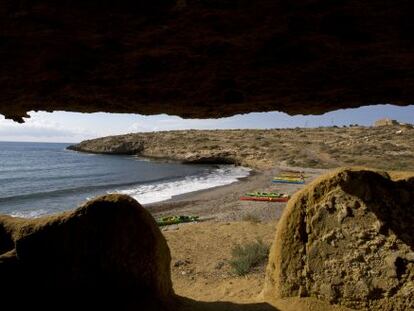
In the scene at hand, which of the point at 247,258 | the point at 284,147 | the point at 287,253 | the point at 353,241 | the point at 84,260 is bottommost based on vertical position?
the point at 247,258

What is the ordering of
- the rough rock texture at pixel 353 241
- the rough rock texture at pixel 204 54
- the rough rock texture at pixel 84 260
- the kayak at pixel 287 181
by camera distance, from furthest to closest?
the kayak at pixel 287 181, the rough rock texture at pixel 84 260, the rough rock texture at pixel 353 241, the rough rock texture at pixel 204 54

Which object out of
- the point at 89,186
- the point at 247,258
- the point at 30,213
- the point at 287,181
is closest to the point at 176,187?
the point at 89,186

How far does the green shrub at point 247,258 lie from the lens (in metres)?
13.0

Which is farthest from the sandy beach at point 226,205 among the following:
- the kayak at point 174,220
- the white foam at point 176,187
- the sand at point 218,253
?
the white foam at point 176,187

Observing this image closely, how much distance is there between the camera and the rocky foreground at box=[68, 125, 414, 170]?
51219mm

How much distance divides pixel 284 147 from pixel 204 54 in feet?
213

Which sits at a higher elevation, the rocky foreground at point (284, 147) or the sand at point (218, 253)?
the rocky foreground at point (284, 147)

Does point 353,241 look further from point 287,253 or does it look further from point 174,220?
point 174,220

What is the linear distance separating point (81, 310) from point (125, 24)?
208 inches

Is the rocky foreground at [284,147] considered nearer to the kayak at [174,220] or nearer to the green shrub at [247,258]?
the kayak at [174,220]

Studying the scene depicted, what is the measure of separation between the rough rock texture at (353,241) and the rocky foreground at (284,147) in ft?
110

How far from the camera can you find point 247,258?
13445 millimetres

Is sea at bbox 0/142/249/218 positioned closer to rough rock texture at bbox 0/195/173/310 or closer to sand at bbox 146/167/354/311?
sand at bbox 146/167/354/311

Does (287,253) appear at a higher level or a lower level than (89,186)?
higher
